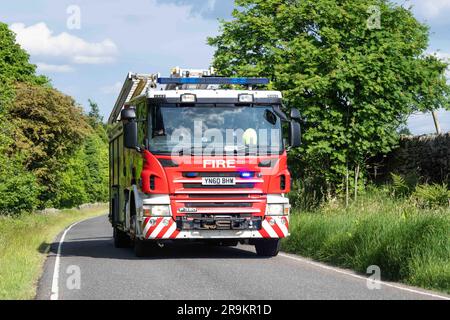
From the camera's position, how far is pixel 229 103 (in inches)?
563

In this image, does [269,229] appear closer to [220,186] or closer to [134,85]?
[220,186]

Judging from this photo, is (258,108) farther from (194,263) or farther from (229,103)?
A: (194,263)

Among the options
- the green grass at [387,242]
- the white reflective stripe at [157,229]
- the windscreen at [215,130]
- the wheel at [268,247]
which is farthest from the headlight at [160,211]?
the green grass at [387,242]

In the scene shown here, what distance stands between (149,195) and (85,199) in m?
63.9

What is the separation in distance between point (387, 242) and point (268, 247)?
3.31 metres

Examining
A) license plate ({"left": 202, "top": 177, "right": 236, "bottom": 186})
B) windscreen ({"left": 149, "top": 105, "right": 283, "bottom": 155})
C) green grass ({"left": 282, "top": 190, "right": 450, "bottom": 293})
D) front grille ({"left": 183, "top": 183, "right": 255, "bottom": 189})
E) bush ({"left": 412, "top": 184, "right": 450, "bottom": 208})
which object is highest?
windscreen ({"left": 149, "top": 105, "right": 283, "bottom": 155})

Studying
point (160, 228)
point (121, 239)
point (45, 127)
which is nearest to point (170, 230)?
point (160, 228)

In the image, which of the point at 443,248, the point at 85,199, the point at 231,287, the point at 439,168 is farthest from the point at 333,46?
the point at 85,199

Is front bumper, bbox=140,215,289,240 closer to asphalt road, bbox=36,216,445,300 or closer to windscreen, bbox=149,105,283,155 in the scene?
asphalt road, bbox=36,216,445,300

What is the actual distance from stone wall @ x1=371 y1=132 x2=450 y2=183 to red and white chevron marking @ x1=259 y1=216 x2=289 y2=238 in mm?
7967

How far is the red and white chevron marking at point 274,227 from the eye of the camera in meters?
14.0

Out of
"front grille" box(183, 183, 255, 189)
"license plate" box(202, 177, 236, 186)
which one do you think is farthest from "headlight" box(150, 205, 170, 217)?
"license plate" box(202, 177, 236, 186)

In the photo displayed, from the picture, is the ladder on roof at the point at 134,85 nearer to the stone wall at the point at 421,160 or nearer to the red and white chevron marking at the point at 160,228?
the red and white chevron marking at the point at 160,228

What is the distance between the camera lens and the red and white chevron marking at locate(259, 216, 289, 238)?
552 inches
